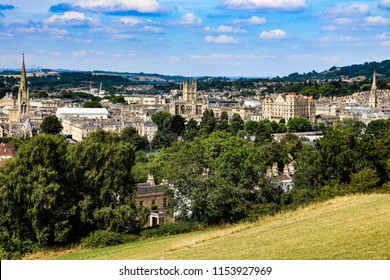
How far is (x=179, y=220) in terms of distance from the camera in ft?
94.2

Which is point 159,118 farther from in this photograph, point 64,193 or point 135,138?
point 64,193

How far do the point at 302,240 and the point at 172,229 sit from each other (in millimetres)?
10231

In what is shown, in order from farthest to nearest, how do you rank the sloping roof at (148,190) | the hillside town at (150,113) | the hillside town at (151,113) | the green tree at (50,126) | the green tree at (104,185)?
1. the hillside town at (150,113)
2. the hillside town at (151,113)
3. the green tree at (50,126)
4. the sloping roof at (148,190)
5. the green tree at (104,185)

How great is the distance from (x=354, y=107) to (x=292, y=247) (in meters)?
125

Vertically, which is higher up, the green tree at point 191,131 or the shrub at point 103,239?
the shrub at point 103,239

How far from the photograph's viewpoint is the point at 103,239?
77.9 ft

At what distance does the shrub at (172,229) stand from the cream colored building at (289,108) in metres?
91.6

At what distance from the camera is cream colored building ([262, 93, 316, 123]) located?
11744 centimetres

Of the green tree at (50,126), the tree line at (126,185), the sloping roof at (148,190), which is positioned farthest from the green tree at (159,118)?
the tree line at (126,185)

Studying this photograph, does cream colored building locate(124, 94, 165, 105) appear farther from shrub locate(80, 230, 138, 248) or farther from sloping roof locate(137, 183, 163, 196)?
shrub locate(80, 230, 138, 248)

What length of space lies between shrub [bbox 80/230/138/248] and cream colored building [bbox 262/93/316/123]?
94.5m

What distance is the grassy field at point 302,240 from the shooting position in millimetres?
14383

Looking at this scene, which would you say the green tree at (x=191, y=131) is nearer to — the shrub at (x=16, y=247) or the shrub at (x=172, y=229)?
the shrub at (x=172, y=229)

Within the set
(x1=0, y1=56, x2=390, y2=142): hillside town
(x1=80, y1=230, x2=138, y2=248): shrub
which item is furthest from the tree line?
(x1=0, y1=56, x2=390, y2=142): hillside town
